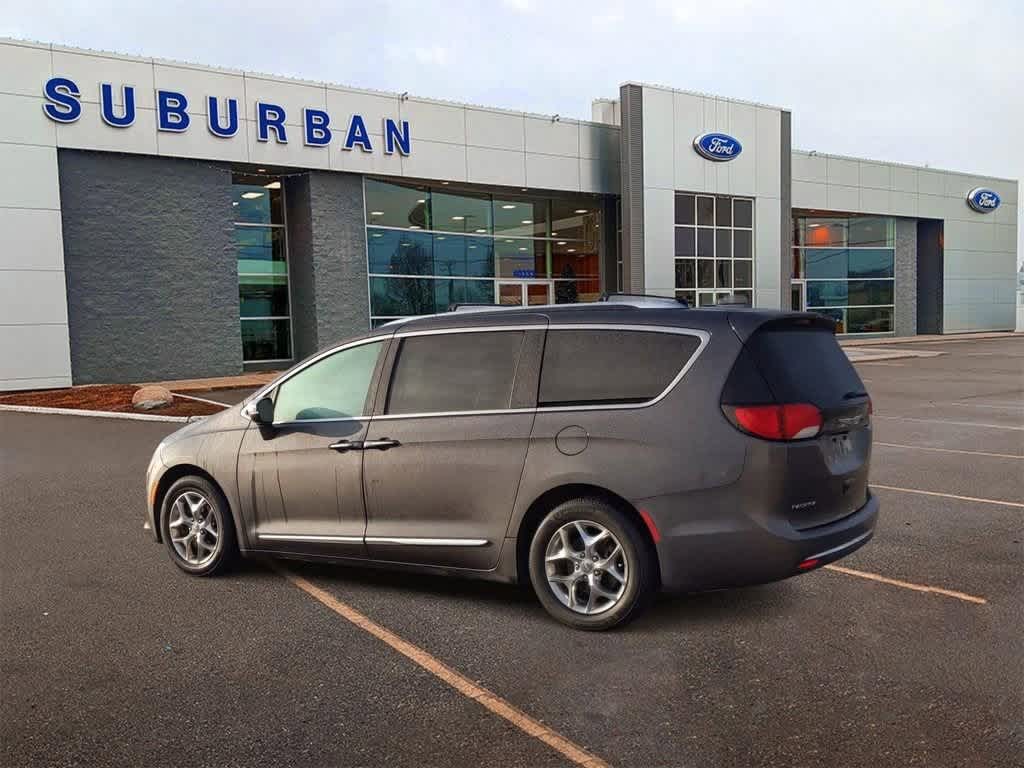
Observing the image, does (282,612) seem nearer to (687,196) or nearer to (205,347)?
(205,347)

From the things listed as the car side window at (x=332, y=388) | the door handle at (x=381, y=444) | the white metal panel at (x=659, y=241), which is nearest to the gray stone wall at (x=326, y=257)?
the white metal panel at (x=659, y=241)

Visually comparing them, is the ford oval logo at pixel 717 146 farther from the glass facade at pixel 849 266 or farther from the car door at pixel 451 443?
the car door at pixel 451 443

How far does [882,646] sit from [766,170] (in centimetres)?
3032

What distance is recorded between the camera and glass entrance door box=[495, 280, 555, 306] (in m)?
29.4

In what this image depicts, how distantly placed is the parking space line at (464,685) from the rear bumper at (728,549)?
112cm

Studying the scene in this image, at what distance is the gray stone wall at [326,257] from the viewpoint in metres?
24.0

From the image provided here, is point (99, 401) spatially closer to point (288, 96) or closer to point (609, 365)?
point (288, 96)

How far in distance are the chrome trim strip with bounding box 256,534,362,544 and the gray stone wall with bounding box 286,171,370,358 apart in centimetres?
1887

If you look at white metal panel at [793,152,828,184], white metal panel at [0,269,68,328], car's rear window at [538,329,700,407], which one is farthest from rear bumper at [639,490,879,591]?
white metal panel at [793,152,828,184]

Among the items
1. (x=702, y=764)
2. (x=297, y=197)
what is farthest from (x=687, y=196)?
(x=702, y=764)

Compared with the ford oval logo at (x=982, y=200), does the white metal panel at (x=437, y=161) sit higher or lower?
lower

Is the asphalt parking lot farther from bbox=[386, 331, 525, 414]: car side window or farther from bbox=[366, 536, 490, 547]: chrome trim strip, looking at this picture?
bbox=[386, 331, 525, 414]: car side window

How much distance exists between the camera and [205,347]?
22.6 meters

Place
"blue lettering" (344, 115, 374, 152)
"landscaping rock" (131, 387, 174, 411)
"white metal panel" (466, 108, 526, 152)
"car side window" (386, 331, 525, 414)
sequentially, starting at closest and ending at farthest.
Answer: "car side window" (386, 331, 525, 414)
"landscaping rock" (131, 387, 174, 411)
"blue lettering" (344, 115, 374, 152)
"white metal panel" (466, 108, 526, 152)
